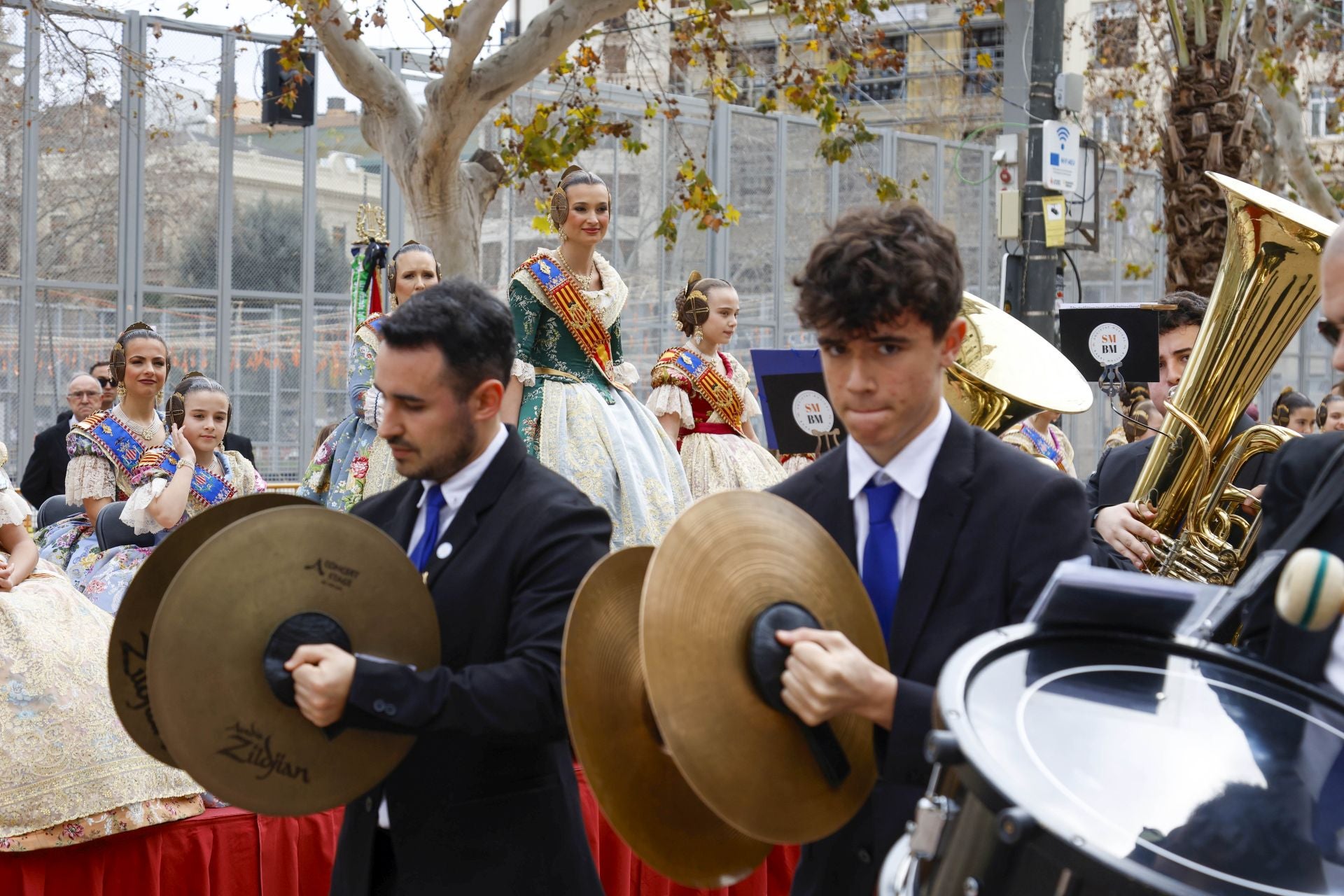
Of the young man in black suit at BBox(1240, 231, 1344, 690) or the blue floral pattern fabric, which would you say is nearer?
the young man in black suit at BBox(1240, 231, 1344, 690)

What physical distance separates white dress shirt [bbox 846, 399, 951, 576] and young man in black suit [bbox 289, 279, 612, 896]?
51cm

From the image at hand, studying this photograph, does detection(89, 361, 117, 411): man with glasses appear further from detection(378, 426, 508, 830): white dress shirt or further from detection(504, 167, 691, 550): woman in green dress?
detection(378, 426, 508, 830): white dress shirt

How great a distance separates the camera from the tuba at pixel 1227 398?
11.4ft

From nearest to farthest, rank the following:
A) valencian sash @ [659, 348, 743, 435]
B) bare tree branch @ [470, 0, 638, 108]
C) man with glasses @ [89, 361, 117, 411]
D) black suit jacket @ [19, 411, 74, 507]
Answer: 1. valencian sash @ [659, 348, 743, 435]
2. bare tree branch @ [470, 0, 638, 108]
3. black suit jacket @ [19, 411, 74, 507]
4. man with glasses @ [89, 361, 117, 411]

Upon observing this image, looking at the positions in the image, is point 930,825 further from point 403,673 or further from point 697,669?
point 403,673

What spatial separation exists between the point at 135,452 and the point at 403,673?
364cm

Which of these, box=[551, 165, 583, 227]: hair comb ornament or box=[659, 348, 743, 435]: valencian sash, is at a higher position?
box=[551, 165, 583, 227]: hair comb ornament

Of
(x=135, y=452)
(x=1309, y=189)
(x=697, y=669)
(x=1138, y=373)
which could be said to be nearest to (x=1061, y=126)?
(x=1138, y=373)

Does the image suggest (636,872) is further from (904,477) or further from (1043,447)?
(1043,447)

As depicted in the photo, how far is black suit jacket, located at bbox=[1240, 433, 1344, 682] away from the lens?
1.88m

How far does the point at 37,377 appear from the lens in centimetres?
1174

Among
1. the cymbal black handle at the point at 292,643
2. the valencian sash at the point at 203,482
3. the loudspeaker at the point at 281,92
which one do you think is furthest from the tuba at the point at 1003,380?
the loudspeaker at the point at 281,92

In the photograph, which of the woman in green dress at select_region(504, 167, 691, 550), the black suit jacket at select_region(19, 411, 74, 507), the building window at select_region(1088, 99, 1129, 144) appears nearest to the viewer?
the woman in green dress at select_region(504, 167, 691, 550)

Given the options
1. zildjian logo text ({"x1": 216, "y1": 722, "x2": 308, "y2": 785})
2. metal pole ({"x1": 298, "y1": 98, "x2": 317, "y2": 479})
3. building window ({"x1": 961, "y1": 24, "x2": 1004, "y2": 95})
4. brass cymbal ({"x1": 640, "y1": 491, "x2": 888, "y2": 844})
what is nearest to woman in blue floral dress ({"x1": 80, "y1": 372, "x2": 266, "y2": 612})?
zildjian logo text ({"x1": 216, "y1": 722, "x2": 308, "y2": 785})
